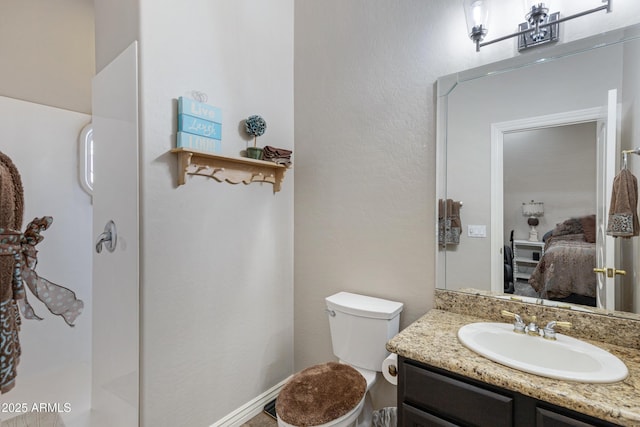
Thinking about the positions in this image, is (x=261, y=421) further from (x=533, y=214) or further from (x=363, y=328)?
(x=533, y=214)

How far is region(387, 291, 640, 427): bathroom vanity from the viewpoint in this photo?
811 mm

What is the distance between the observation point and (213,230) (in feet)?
5.52

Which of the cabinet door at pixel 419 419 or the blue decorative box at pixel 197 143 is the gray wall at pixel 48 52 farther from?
the cabinet door at pixel 419 419

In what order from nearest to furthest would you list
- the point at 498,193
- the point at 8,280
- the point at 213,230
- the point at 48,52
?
1. the point at 8,280
2. the point at 498,193
3. the point at 213,230
4. the point at 48,52

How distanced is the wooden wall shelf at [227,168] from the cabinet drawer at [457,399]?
51.1 inches

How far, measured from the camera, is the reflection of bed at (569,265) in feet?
4.01

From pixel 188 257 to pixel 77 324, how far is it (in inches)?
51.7

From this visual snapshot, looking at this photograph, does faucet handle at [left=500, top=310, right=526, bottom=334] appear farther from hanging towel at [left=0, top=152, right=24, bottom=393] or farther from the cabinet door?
hanging towel at [left=0, top=152, right=24, bottom=393]

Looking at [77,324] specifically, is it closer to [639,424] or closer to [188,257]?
[188,257]

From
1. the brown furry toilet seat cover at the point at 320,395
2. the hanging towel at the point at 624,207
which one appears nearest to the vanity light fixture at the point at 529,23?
the hanging towel at the point at 624,207

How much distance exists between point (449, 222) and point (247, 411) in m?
1.62

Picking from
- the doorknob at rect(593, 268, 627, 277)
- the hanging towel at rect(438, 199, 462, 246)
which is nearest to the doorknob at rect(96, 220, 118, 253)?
the hanging towel at rect(438, 199, 462, 246)

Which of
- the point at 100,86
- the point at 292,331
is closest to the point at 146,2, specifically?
the point at 100,86

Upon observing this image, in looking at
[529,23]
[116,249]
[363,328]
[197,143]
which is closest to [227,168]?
[197,143]
